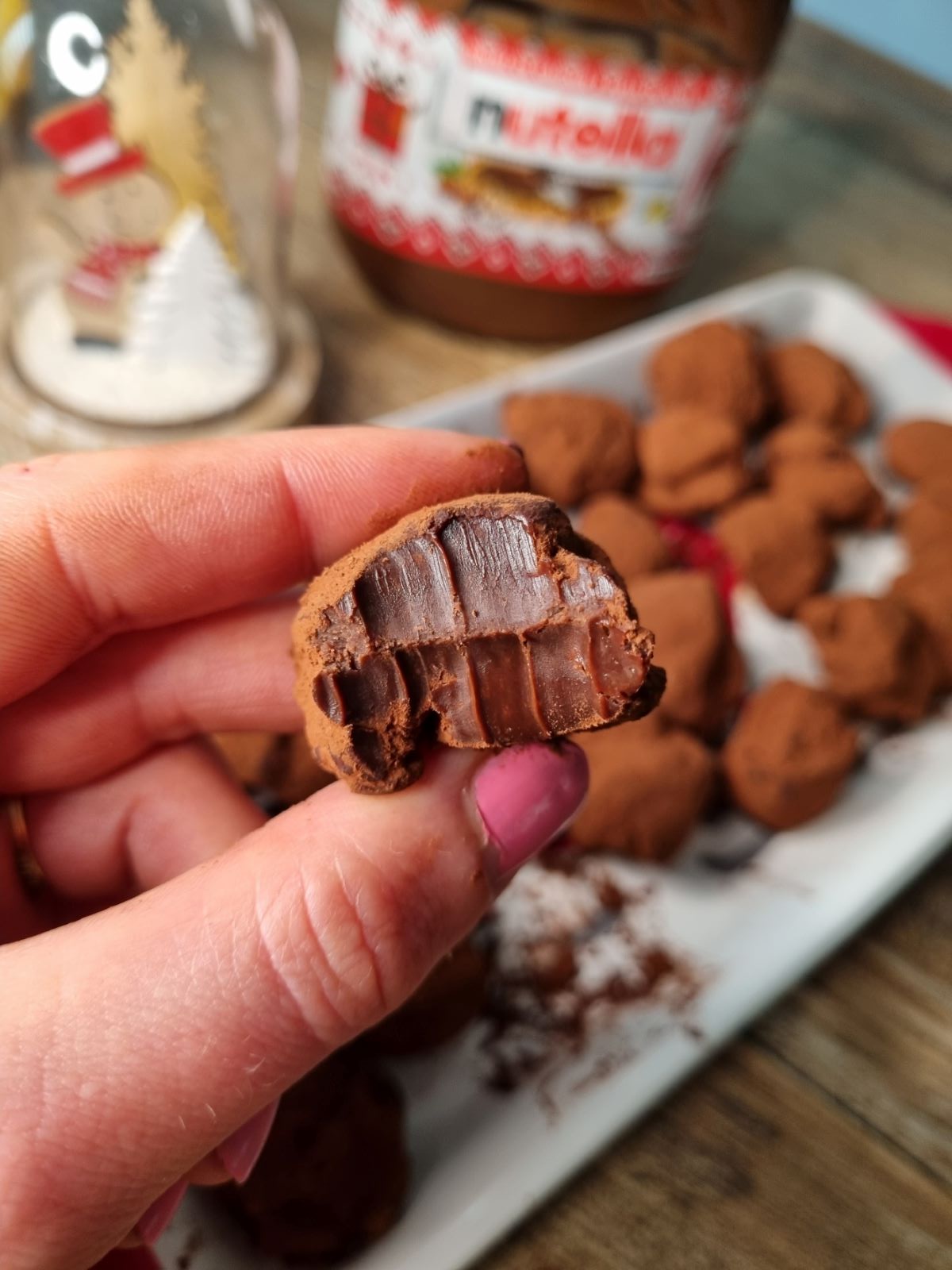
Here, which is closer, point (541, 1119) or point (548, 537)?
point (548, 537)

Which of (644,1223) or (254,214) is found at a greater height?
(254,214)

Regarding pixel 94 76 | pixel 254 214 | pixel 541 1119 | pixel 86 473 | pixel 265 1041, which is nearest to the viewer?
pixel 265 1041

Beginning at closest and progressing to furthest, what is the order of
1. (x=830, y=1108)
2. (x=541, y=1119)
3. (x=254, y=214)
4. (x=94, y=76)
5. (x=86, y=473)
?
(x=86, y=473), (x=541, y=1119), (x=830, y=1108), (x=94, y=76), (x=254, y=214)

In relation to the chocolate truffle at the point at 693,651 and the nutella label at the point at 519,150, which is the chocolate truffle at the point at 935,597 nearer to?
the chocolate truffle at the point at 693,651

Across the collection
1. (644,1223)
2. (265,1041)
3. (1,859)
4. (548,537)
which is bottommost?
(644,1223)

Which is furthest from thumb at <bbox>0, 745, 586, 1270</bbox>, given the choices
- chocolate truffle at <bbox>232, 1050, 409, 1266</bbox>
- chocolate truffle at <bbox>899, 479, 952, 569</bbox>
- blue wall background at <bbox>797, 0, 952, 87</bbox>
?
blue wall background at <bbox>797, 0, 952, 87</bbox>

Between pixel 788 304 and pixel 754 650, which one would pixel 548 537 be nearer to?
pixel 754 650

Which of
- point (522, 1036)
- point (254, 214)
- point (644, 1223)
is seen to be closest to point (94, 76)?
point (254, 214)
